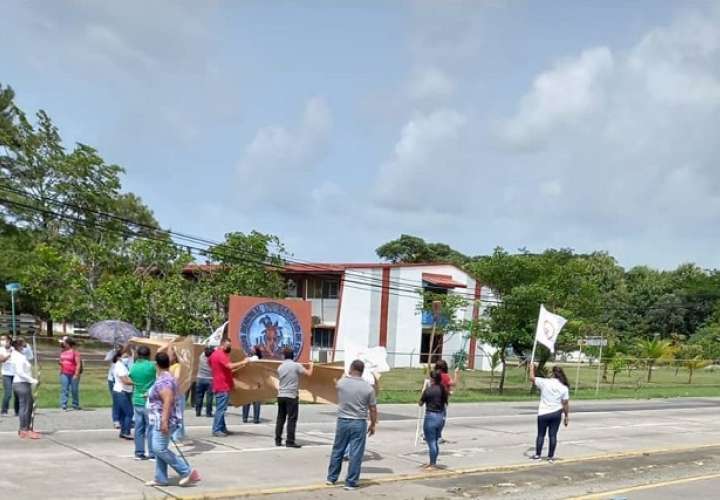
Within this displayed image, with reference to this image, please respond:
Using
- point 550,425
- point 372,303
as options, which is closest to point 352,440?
point 550,425

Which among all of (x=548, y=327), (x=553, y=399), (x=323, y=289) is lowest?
(x=553, y=399)

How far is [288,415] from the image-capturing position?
1406 cm

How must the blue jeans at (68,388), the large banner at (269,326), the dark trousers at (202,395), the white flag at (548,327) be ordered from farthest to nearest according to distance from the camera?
the large banner at (269,326) → the blue jeans at (68,388) → the dark trousers at (202,395) → the white flag at (548,327)

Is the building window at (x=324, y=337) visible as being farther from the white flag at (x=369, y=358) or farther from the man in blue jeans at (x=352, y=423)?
the man in blue jeans at (x=352, y=423)

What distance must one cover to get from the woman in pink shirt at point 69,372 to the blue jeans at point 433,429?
9.09 metres

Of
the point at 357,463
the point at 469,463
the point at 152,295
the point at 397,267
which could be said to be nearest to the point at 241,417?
the point at 469,463

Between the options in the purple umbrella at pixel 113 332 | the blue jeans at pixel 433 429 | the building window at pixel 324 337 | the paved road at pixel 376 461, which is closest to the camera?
the paved road at pixel 376 461

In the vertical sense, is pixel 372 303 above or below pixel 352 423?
above

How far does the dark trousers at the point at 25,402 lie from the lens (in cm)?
1358

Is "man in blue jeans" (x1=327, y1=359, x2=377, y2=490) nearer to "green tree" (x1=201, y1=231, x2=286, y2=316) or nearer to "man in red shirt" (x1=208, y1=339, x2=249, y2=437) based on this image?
"man in red shirt" (x1=208, y1=339, x2=249, y2=437)

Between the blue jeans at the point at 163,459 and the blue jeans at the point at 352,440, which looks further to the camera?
the blue jeans at the point at 352,440

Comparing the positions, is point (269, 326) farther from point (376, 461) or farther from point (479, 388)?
point (479, 388)

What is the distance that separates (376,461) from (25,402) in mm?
5811

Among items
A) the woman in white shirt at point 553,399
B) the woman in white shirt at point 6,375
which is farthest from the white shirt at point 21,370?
the woman in white shirt at point 553,399
